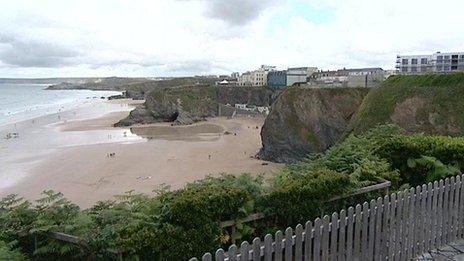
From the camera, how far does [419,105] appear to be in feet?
105

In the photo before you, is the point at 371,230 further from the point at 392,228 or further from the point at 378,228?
the point at 392,228

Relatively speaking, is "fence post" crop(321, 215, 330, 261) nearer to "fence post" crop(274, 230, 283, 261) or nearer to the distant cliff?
"fence post" crop(274, 230, 283, 261)

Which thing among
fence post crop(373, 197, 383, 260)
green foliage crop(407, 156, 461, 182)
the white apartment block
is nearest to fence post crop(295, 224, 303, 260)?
fence post crop(373, 197, 383, 260)

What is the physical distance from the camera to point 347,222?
5781mm

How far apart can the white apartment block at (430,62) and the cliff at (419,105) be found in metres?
32.1

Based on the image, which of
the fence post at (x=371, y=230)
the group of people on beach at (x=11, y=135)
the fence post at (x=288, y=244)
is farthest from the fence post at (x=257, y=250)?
the group of people on beach at (x=11, y=135)

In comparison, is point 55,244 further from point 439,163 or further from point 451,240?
point 439,163

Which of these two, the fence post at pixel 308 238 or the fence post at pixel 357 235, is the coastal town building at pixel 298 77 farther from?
the fence post at pixel 308 238

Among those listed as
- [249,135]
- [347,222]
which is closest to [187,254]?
[347,222]

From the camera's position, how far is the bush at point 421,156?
9.05 meters

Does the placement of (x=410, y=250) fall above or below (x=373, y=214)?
below

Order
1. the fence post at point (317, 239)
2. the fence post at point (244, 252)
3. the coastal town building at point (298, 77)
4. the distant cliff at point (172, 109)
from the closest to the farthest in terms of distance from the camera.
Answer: the fence post at point (244, 252)
the fence post at point (317, 239)
the distant cliff at point (172, 109)
the coastal town building at point (298, 77)

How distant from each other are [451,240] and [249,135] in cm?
5426

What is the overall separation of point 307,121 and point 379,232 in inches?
1467
